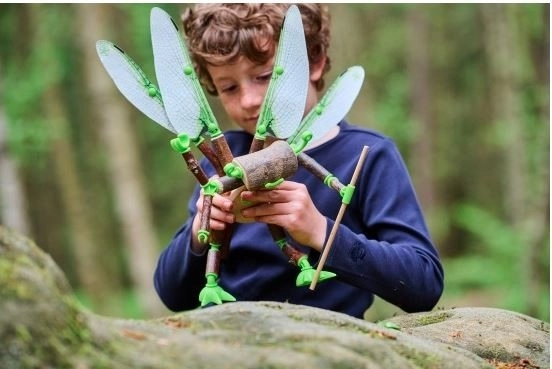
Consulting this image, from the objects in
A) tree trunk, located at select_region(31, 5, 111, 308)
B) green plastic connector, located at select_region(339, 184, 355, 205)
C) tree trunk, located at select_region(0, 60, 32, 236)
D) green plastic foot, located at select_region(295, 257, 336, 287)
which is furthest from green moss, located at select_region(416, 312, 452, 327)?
tree trunk, located at select_region(31, 5, 111, 308)

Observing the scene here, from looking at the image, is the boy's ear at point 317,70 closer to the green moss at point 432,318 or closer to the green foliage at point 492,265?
the green moss at point 432,318

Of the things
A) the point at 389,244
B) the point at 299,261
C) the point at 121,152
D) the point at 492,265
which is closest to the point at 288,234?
the point at 299,261

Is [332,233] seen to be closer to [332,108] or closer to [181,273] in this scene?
[332,108]

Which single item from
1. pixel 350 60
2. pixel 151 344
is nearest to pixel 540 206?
pixel 350 60

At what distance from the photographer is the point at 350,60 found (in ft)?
37.2

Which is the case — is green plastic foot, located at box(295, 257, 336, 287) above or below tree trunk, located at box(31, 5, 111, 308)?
above

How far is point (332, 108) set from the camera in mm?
2658

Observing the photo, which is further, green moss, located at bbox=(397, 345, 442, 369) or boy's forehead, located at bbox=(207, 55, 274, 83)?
boy's forehead, located at bbox=(207, 55, 274, 83)

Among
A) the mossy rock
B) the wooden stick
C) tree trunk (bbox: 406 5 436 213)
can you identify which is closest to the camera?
the mossy rock

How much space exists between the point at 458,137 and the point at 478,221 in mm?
5204

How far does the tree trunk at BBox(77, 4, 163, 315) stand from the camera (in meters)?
11.3

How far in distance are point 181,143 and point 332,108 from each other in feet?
1.82

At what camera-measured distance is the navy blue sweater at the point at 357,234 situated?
278 centimetres

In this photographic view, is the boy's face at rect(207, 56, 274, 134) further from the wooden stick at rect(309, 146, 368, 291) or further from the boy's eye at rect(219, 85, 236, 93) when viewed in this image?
the wooden stick at rect(309, 146, 368, 291)
